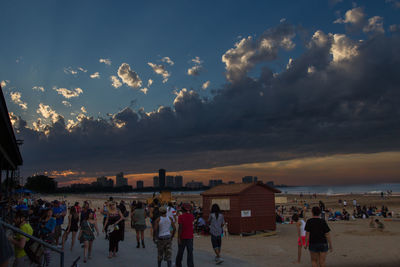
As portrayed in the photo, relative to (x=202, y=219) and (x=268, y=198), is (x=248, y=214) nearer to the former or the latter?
(x=268, y=198)

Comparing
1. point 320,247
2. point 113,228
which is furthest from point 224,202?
point 320,247

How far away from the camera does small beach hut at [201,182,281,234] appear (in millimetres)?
18953

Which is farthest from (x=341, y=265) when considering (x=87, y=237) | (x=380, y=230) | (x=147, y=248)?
(x=380, y=230)

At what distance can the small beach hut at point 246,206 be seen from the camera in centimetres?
1895

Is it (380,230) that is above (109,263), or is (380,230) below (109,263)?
below

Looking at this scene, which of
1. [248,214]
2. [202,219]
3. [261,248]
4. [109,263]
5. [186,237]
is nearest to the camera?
[186,237]

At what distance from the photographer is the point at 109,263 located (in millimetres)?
9805

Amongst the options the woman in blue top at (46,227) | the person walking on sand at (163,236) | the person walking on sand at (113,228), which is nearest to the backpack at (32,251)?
the woman in blue top at (46,227)

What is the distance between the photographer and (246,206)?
1912 cm

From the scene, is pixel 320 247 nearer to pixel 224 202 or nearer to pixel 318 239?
pixel 318 239

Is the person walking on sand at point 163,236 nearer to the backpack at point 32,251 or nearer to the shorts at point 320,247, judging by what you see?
the backpack at point 32,251

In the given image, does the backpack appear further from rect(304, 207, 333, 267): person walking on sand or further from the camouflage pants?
rect(304, 207, 333, 267): person walking on sand

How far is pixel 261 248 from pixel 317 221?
25.4ft

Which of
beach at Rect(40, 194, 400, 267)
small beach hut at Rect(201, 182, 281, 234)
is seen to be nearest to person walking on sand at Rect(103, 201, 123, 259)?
→ beach at Rect(40, 194, 400, 267)
